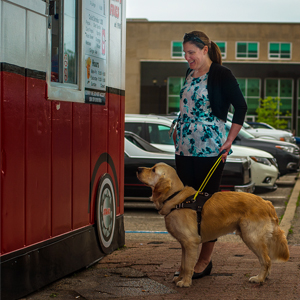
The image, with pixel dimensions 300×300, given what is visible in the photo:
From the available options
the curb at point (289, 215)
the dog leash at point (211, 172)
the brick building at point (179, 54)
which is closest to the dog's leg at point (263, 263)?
the dog leash at point (211, 172)

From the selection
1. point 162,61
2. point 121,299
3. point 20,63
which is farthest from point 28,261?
point 162,61

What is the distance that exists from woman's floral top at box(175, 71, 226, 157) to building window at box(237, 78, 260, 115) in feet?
175

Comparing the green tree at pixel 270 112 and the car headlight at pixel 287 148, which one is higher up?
the green tree at pixel 270 112

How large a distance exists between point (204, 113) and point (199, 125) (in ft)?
0.37

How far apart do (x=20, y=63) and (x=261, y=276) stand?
256 cm

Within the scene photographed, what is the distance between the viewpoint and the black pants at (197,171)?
4.47 m

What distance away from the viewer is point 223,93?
445 cm

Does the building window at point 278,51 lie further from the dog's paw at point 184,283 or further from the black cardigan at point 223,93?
the dog's paw at point 184,283

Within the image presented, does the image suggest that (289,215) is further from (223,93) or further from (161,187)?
(161,187)

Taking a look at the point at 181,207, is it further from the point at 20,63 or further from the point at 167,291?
the point at 20,63

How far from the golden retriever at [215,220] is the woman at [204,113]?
237 millimetres

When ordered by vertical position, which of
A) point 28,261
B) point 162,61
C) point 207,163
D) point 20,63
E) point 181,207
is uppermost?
point 162,61

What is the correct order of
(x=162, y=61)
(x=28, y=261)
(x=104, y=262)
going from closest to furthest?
1. (x=28, y=261)
2. (x=104, y=262)
3. (x=162, y=61)

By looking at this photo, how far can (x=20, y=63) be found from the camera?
147 inches
